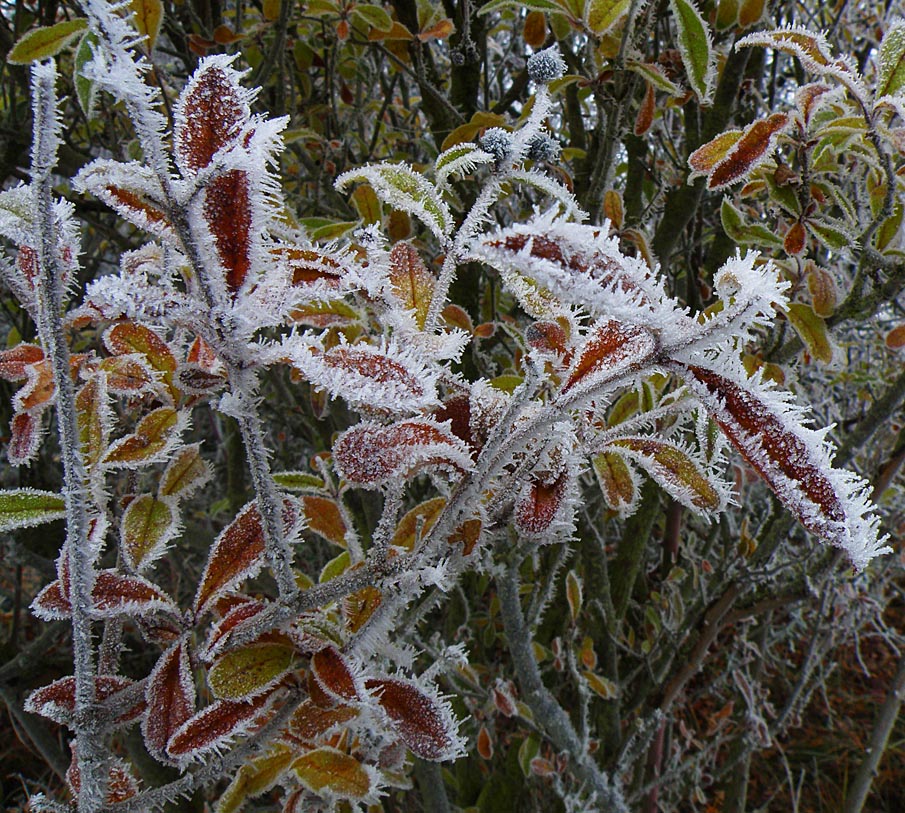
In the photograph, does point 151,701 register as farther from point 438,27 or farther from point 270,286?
point 438,27

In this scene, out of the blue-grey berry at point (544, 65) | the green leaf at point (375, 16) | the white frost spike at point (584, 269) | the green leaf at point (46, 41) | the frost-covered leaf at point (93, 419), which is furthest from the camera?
the green leaf at point (375, 16)

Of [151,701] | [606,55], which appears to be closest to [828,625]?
[606,55]

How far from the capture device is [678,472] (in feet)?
2.23

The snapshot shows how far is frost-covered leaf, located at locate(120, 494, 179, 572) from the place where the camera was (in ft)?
2.50

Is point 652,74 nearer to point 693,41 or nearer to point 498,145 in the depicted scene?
point 693,41

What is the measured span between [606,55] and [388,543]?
113 cm

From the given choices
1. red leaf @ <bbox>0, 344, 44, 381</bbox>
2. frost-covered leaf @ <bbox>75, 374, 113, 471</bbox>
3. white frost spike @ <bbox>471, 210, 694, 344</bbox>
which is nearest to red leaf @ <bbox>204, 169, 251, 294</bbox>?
white frost spike @ <bbox>471, 210, 694, 344</bbox>

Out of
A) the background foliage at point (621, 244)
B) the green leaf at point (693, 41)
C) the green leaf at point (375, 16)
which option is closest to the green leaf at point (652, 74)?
the background foliage at point (621, 244)

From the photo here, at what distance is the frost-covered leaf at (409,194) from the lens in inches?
26.7

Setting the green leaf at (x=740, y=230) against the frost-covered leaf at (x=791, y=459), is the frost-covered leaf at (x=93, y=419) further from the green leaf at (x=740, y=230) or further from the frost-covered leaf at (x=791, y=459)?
the green leaf at (x=740, y=230)

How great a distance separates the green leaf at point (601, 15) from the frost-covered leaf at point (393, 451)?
744 mm

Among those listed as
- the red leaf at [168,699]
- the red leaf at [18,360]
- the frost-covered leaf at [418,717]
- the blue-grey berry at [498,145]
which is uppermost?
the blue-grey berry at [498,145]

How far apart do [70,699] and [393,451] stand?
481 mm

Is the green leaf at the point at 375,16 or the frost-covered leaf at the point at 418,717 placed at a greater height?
the green leaf at the point at 375,16
